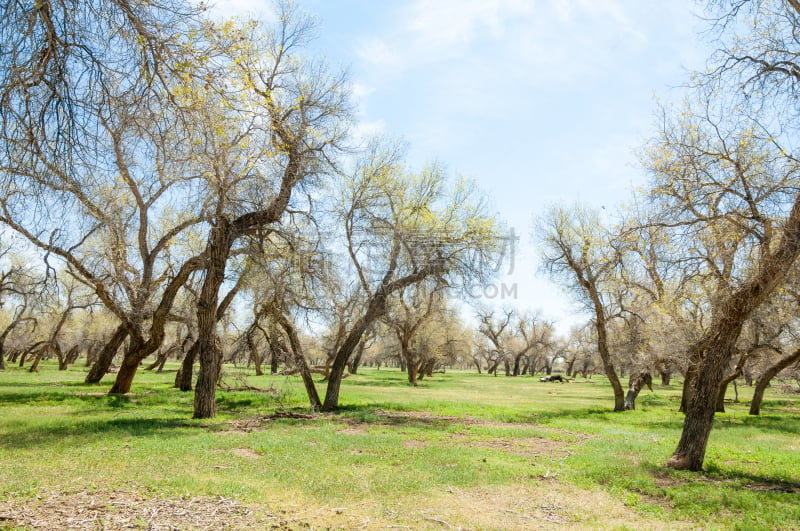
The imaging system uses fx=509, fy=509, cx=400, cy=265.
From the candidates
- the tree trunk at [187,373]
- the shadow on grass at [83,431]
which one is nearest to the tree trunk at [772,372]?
the shadow on grass at [83,431]

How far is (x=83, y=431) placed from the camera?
11484 mm

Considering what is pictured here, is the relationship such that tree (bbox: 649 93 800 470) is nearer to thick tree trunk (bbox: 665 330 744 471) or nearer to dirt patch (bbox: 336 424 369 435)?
thick tree trunk (bbox: 665 330 744 471)

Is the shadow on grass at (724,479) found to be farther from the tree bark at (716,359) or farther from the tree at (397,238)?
the tree at (397,238)

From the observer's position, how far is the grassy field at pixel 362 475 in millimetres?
6305

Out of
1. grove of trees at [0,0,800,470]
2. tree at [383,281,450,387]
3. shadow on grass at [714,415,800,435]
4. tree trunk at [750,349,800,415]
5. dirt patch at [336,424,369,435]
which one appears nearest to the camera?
grove of trees at [0,0,800,470]

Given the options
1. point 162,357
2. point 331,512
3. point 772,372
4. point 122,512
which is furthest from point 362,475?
point 162,357

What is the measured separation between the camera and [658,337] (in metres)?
23.2

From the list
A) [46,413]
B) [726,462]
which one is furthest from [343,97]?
[726,462]

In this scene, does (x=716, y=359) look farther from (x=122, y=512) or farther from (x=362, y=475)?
(x=122, y=512)

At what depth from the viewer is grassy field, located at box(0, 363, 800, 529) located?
6.30 m

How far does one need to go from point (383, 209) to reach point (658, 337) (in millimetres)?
13945

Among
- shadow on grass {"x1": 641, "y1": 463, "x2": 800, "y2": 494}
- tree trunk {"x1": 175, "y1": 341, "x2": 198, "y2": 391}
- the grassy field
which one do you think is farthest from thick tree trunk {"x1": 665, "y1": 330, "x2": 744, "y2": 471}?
tree trunk {"x1": 175, "y1": 341, "x2": 198, "y2": 391}

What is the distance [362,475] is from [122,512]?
374 centimetres

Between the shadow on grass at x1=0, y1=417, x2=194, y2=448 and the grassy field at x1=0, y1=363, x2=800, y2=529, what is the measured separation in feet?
0.17
